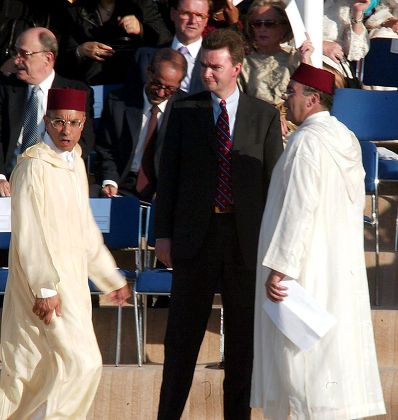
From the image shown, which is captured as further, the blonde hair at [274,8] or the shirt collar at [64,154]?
the blonde hair at [274,8]

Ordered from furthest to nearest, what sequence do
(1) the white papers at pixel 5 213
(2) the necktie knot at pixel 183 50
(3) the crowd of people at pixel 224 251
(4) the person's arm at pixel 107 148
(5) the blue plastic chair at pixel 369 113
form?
1. (5) the blue plastic chair at pixel 369 113
2. (2) the necktie knot at pixel 183 50
3. (4) the person's arm at pixel 107 148
4. (1) the white papers at pixel 5 213
5. (3) the crowd of people at pixel 224 251

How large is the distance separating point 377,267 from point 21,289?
301 cm

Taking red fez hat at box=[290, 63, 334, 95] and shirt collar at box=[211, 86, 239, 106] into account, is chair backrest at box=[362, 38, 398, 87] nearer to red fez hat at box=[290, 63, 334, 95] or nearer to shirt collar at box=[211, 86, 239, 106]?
shirt collar at box=[211, 86, 239, 106]

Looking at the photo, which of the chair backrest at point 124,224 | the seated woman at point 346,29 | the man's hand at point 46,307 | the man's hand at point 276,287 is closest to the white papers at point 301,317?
the man's hand at point 276,287

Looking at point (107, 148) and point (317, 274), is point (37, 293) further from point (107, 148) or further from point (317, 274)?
point (107, 148)

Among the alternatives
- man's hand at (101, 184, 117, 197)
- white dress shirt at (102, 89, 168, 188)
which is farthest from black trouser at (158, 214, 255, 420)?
white dress shirt at (102, 89, 168, 188)

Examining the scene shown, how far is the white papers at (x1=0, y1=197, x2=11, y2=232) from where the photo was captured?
8243mm

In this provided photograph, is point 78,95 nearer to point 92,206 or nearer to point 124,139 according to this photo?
point 92,206

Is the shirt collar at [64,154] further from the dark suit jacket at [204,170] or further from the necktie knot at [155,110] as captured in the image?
the necktie knot at [155,110]

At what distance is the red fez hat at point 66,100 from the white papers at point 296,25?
245 centimetres

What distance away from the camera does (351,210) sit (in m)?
6.97

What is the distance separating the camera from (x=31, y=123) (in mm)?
9289

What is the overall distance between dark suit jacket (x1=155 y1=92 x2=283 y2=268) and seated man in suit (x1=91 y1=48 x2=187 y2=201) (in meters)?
1.60

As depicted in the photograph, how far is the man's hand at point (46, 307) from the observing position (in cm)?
671
